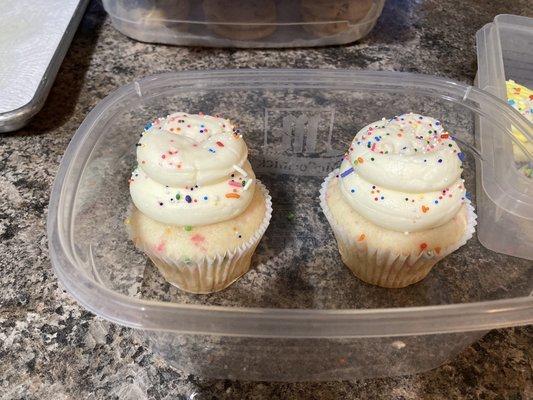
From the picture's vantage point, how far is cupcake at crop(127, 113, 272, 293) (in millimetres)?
898

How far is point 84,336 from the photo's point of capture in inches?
34.6

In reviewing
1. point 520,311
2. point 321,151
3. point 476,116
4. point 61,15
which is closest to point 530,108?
point 476,116

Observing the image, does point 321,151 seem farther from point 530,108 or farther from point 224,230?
point 530,108

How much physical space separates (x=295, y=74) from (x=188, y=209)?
0.39 m

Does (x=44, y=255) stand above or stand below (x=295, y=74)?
below

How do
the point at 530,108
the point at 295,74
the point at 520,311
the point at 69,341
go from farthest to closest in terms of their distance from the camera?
the point at 530,108, the point at 295,74, the point at 69,341, the point at 520,311

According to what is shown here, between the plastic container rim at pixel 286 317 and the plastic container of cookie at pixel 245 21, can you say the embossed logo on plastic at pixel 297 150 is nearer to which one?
the plastic container of cookie at pixel 245 21

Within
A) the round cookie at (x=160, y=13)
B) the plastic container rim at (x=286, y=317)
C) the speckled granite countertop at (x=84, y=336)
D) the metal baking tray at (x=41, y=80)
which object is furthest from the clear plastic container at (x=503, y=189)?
the metal baking tray at (x=41, y=80)

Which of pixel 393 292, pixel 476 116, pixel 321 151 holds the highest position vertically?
pixel 476 116

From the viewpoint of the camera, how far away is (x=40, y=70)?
1.28 meters

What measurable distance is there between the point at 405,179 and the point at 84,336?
61 cm

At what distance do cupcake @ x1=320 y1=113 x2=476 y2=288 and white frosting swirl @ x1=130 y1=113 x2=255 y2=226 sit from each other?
0.67ft

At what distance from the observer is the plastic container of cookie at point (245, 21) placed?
4.43 feet

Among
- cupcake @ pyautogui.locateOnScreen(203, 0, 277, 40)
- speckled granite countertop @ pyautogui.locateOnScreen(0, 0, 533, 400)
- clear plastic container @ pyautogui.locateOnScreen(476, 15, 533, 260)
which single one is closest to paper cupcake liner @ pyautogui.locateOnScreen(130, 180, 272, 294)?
speckled granite countertop @ pyautogui.locateOnScreen(0, 0, 533, 400)
